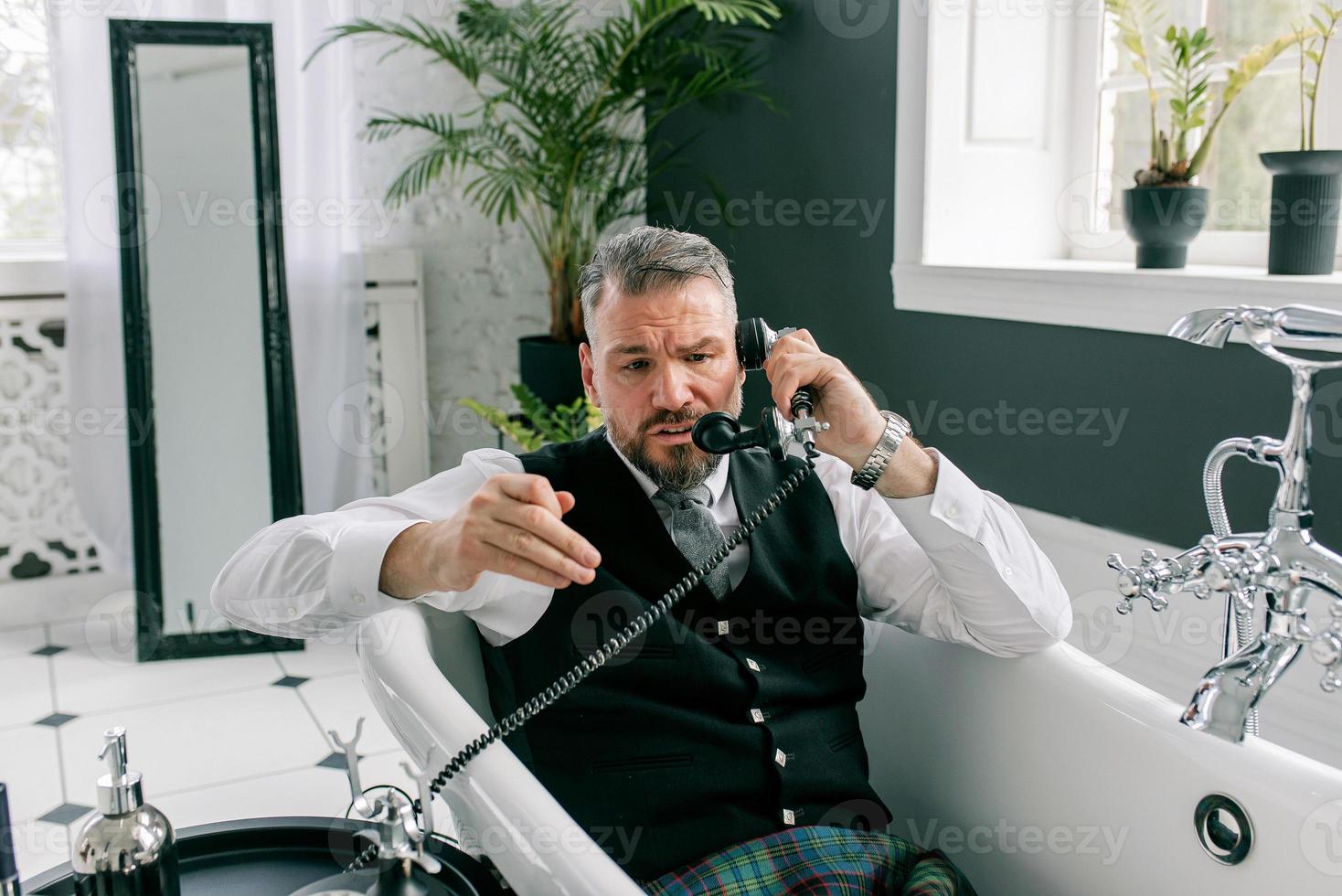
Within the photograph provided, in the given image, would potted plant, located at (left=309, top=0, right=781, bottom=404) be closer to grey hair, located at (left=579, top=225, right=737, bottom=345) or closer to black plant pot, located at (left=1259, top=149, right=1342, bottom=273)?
black plant pot, located at (left=1259, top=149, right=1342, bottom=273)

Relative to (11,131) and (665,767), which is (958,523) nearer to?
(665,767)

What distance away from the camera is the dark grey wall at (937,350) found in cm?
214

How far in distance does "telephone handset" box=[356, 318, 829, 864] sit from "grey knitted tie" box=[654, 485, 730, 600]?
0.03 meters

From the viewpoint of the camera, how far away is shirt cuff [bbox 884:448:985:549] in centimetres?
146

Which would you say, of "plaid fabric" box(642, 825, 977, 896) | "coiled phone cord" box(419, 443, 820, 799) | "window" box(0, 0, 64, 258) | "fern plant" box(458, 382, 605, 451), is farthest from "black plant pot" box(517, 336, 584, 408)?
"plaid fabric" box(642, 825, 977, 896)

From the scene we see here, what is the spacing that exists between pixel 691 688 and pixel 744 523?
0.78 feet

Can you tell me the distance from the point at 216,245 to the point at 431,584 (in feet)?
7.64

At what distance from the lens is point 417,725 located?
1.40m

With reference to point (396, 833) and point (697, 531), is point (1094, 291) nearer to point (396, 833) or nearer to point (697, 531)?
point (697, 531)

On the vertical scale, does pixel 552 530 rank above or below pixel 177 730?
above

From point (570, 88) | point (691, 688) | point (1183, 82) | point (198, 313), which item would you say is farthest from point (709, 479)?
point (198, 313)

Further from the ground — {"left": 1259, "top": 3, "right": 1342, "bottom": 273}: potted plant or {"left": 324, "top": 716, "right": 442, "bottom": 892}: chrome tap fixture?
{"left": 1259, "top": 3, "right": 1342, "bottom": 273}: potted plant

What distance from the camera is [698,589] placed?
1551 millimetres

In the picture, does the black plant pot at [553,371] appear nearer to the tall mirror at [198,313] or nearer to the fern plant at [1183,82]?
the tall mirror at [198,313]
